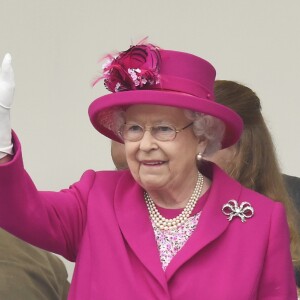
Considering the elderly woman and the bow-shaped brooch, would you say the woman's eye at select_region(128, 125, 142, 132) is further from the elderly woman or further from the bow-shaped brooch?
the bow-shaped brooch

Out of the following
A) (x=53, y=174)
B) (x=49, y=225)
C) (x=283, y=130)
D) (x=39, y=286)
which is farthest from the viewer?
(x=283, y=130)

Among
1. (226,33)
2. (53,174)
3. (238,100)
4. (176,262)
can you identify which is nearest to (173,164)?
(176,262)

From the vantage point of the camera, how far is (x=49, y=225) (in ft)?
4.83

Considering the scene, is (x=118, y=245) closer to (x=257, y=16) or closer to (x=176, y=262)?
(x=176, y=262)

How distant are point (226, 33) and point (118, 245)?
1.90 metres

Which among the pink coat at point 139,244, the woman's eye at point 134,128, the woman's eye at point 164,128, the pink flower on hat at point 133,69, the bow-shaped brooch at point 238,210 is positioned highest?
the pink flower on hat at point 133,69

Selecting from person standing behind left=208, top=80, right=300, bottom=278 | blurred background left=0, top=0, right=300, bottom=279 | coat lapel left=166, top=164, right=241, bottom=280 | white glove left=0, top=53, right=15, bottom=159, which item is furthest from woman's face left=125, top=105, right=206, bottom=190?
blurred background left=0, top=0, right=300, bottom=279

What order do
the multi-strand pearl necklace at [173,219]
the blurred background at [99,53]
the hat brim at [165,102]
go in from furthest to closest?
the blurred background at [99,53] < the multi-strand pearl necklace at [173,219] < the hat brim at [165,102]

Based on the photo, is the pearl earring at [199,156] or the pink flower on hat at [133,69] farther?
the pearl earring at [199,156]

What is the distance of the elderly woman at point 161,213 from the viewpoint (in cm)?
148

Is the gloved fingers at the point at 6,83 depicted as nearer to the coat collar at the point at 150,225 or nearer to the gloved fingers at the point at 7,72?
the gloved fingers at the point at 7,72

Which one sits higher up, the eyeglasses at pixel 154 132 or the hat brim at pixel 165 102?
the hat brim at pixel 165 102

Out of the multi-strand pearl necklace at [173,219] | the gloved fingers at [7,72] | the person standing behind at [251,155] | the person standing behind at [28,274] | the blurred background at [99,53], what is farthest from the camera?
the blurred background at [99,53]

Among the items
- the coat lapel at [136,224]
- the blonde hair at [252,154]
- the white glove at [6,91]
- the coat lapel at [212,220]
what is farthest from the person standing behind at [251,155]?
the white glove at [6,91]
